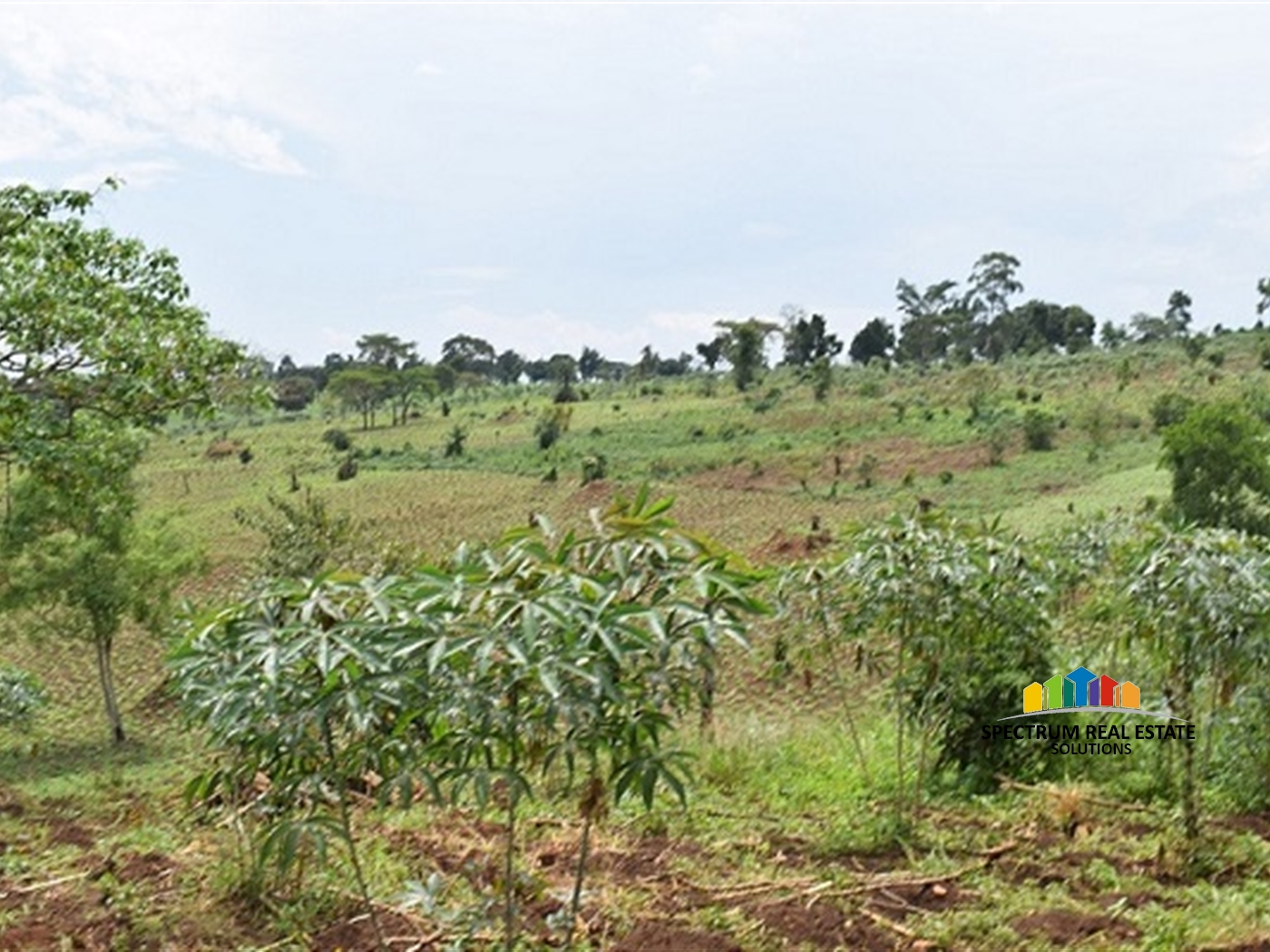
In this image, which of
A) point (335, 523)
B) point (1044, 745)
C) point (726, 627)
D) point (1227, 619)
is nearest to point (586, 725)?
point (726, 627)

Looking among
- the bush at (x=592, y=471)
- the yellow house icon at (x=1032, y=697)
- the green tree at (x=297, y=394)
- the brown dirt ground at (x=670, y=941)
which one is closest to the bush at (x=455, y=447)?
the bush at (x=592, y=471)

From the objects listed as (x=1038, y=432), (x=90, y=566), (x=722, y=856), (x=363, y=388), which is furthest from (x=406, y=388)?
(x=722, y=856)

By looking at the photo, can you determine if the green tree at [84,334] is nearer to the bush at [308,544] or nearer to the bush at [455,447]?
the bush at [308,544]

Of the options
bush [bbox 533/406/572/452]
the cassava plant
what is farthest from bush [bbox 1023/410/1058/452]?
the cassava plant

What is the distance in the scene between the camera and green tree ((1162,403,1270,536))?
14.4 m

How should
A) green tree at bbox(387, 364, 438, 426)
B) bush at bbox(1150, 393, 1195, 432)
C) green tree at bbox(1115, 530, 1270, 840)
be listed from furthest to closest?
green tree at bbox(387, 364, 438, 426) < bush at bbox(1150, 393, 1195, 432) < green tree at bbox(1115, 530, 1270, 840)

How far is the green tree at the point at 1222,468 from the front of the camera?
47.4 ft

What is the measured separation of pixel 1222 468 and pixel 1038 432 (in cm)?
1423

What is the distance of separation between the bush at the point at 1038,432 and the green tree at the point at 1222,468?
13.6m

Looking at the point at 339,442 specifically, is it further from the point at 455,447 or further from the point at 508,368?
the point at 508,368

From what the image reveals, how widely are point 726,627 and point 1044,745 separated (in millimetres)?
4444

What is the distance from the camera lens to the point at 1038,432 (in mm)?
28453

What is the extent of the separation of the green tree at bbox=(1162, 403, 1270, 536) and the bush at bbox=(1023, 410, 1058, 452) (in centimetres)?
1358

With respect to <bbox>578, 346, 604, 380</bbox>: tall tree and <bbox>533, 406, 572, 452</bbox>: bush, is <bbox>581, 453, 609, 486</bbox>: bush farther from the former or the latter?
<bbox>578, 346, 604, 380</bbox>: tall tree
